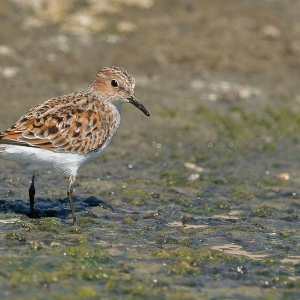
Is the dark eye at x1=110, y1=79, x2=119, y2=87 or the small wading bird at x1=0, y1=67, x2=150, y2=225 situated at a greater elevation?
the dark eye at x1=110, y1=79, x2=119, y2=87

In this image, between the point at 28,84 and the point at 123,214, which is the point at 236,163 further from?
the point at 28,84

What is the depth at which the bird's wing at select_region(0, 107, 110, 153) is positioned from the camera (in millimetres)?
8312

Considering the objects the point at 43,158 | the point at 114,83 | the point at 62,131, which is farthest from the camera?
the point at 114,83

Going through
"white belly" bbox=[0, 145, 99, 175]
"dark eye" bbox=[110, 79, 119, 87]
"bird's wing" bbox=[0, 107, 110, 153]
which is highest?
"dark eye" bbox=[110, 79, 119, 87]

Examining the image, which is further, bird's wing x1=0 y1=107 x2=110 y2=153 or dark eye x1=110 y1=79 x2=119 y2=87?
dark eye x1=110 y1=79 x2=119 y2=87

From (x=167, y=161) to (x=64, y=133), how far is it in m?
3.93

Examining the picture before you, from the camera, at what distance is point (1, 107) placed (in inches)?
515

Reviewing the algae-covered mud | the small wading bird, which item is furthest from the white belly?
the algae-covered mud

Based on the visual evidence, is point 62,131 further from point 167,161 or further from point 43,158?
point 167,161

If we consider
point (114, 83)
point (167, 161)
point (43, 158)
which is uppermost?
point (114, 83)

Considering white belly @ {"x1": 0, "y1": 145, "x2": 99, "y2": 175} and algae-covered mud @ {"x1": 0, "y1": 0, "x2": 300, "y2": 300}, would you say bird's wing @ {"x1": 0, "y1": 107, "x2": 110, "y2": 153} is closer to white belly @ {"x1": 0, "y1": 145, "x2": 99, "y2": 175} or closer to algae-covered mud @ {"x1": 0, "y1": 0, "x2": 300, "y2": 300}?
white belly @ {"x1": 0, "y1": 145, "x2": 99, "y2": 175}

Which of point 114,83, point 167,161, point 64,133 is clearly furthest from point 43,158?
point 167,161

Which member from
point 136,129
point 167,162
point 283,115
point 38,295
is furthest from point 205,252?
point 283,115

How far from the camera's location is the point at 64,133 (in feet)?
28.3
